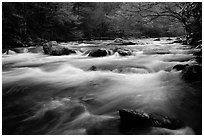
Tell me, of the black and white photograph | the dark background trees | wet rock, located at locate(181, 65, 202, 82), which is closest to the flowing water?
the black and white photograph

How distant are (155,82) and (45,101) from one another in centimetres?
218

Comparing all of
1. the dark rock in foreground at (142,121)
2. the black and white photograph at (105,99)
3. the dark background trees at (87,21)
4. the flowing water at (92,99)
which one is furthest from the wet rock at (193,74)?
the dark rock in foreground at (142,121)

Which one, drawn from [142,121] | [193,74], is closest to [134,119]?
[142,121]

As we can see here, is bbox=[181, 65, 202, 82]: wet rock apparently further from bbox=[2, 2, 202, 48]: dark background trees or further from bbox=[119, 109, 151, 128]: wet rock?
bbox=[119, 109, 151, 128]: wet rock

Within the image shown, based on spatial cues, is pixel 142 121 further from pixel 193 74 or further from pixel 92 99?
pixel 193 74

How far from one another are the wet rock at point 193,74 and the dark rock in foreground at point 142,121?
1.75 metres

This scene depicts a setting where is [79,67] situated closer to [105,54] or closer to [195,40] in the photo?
[105,54]

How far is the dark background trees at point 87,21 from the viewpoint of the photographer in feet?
30.1

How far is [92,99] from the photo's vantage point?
3645mm

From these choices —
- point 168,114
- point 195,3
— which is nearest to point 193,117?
point 168,114

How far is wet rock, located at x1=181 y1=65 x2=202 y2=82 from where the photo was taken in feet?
13.6

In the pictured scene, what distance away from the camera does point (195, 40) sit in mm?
10500

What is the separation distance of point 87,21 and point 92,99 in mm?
22014

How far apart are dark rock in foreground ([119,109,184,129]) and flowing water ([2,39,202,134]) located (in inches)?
3.2
